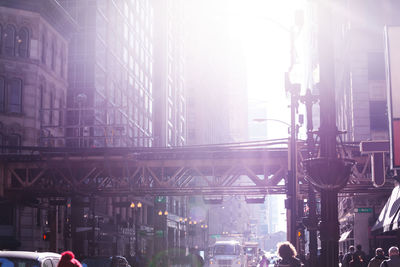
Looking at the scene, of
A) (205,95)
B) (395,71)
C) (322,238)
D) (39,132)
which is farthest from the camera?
(205,95)

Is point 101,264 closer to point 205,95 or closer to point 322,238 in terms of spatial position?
point 322,238

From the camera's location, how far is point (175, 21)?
123250 mm

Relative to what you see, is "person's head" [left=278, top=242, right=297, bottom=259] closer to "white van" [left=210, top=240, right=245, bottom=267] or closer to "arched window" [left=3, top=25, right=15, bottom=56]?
"white van" [left=210, top=240, right=245, bottom=267]

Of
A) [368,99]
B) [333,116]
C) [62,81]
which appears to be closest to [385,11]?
[368,99]

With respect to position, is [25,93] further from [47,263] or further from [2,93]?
[47,263]

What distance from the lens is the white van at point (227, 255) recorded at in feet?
171

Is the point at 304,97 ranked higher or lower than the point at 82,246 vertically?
higher

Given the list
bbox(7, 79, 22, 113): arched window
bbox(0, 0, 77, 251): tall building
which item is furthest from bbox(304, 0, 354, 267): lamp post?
bbox(7, 79, 22, 113): arched window

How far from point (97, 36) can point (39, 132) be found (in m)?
16.0

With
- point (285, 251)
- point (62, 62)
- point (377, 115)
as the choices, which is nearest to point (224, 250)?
point (377, 115)

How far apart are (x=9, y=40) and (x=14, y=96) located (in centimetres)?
434

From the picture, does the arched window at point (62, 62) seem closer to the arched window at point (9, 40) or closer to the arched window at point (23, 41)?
the arched window at point (23, 41)

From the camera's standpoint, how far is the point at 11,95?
52.7 m

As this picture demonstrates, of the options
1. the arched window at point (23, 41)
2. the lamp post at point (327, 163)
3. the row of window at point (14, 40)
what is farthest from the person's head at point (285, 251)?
the arched window at point (23, 41)
